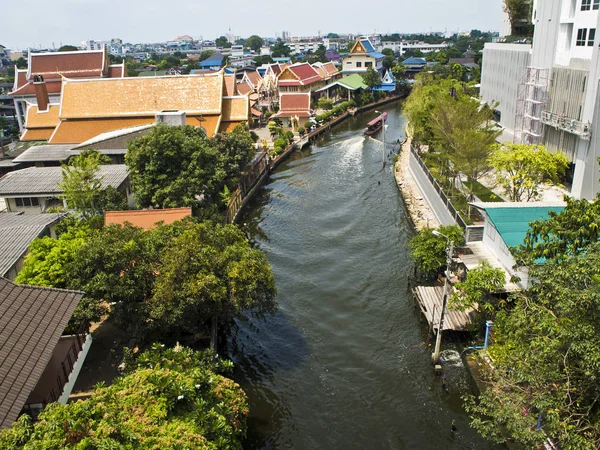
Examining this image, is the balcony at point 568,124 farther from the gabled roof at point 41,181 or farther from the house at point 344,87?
the house at point 344,87

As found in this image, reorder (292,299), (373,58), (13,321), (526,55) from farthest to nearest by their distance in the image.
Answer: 1. (373,58)
2. (526,55)
3. (292,299)
4. (13,321)

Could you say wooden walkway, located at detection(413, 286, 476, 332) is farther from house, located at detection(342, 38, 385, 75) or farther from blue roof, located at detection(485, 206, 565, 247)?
house, located at detection(342, 38, 385, 75)

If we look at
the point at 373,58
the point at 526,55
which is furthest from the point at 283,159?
the point at 373,58

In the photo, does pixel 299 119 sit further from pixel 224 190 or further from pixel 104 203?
pixel 104 203

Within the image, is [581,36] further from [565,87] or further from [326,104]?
[326,104]

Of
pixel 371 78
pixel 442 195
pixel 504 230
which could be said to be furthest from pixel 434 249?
pixel 371 78

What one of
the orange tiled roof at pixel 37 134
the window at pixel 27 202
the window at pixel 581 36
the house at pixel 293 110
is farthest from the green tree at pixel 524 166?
the orange tiled roof at pixel 37 134

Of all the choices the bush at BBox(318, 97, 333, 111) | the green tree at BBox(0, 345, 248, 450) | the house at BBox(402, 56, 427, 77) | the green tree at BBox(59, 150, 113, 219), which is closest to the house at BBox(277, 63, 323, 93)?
the bush at BBox(318, 97, 333, 111)
